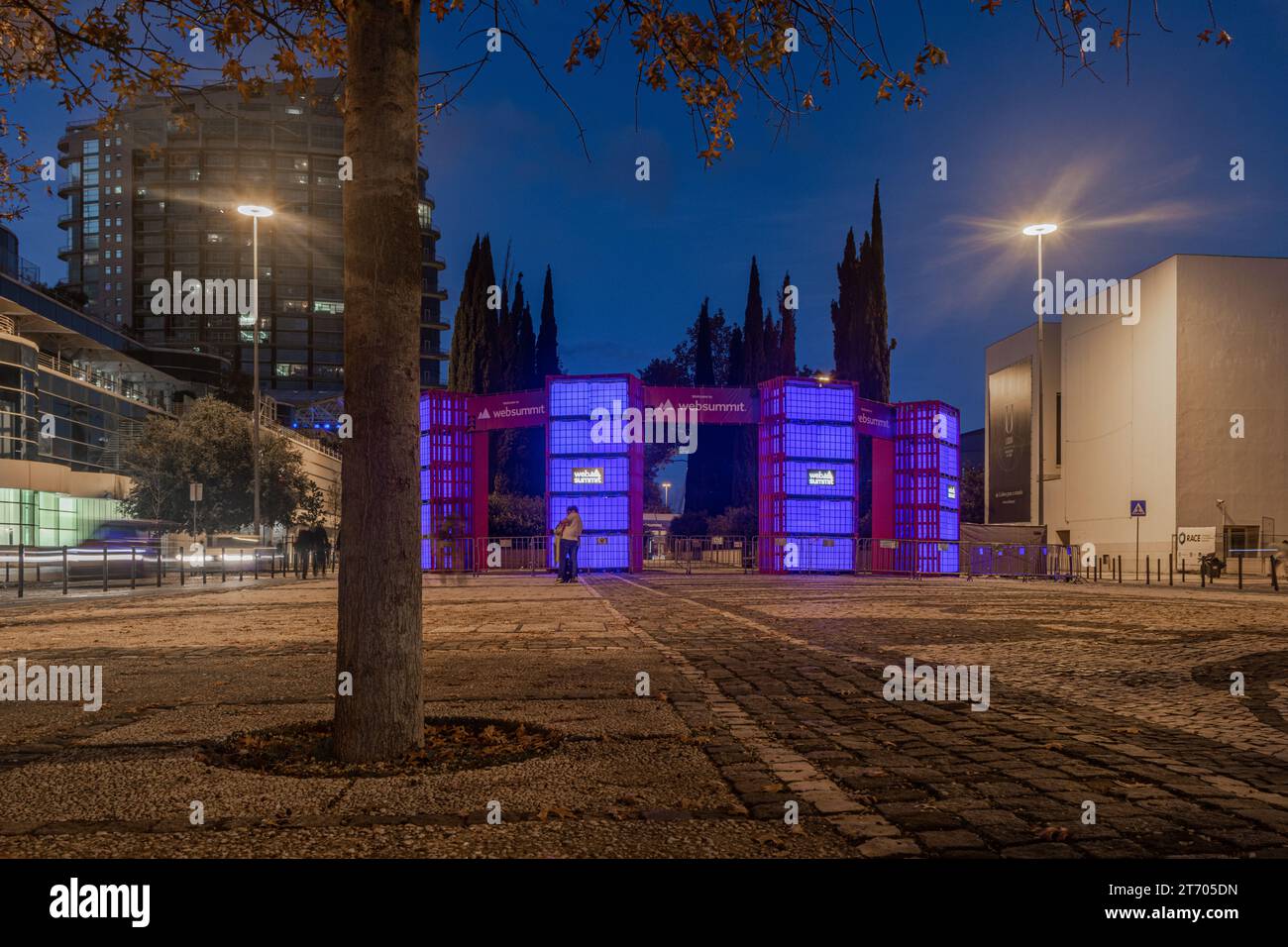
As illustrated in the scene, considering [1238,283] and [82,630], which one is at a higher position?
[1238,283]

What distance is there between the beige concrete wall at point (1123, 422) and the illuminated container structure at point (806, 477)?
14756 millimetres

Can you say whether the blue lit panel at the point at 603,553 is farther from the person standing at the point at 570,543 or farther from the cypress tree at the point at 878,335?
the cypress tree at the point at 878,335

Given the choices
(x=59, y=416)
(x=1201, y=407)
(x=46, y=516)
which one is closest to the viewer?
(x=46, y=516)

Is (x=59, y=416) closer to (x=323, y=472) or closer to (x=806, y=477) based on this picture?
(x=323, y=472)

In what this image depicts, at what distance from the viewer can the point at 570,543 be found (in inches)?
1043

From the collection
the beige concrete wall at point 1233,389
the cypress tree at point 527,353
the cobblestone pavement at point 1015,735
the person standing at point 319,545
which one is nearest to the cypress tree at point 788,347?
the cypress tree at point 527,353

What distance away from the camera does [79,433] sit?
4438 centimetres

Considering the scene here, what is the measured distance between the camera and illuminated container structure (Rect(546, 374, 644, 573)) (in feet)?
106

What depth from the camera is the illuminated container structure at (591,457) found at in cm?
3222

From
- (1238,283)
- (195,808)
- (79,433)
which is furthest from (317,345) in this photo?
(195,808)

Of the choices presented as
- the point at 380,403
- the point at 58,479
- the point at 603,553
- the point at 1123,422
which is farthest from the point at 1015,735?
the point at 1123,422

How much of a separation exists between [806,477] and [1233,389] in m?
18.8
